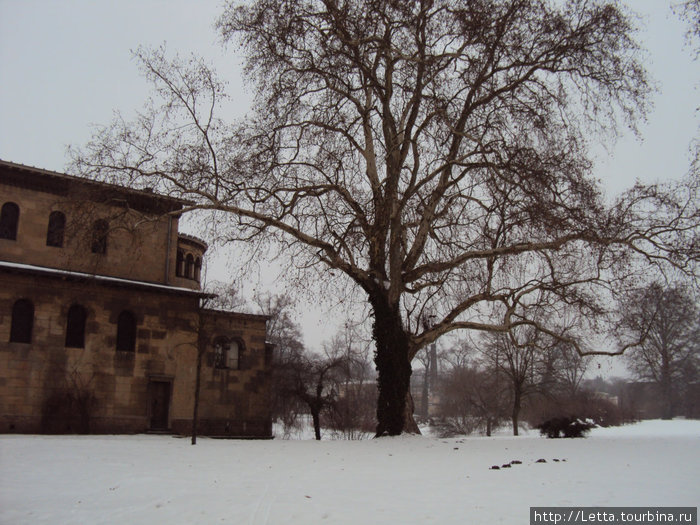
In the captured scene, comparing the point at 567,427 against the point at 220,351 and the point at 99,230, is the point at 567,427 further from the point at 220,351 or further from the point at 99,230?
the point at 99,230

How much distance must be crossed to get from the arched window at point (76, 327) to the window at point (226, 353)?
6695 mm

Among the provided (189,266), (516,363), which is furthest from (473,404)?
(189,266)

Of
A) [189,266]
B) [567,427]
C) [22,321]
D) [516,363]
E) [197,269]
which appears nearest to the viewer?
[567,427]

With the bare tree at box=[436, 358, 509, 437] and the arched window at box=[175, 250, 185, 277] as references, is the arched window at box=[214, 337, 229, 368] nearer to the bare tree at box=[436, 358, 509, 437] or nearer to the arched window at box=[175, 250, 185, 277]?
the arched window at box=[175, 250, 185, 277]

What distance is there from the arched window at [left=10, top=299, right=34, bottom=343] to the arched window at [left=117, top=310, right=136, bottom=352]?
348 cm

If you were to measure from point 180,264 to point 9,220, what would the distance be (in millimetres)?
8959

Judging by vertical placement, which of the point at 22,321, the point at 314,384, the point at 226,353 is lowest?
the point at 314,384

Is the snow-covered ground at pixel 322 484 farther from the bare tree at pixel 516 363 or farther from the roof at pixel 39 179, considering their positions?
the bare tree at pixel 516 363

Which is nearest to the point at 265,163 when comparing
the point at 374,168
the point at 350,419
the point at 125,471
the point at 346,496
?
the point at 374,168

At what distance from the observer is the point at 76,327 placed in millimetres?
24172

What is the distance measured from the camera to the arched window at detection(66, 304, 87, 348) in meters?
23.9

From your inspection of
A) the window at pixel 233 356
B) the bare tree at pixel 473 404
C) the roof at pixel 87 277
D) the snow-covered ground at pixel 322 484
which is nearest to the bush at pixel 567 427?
the snow-covered ground at pixel 322 484

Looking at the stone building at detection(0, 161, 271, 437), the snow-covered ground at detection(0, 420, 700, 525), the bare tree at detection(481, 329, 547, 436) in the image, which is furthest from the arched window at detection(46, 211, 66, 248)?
the bare tree at detection(481, 329, 547, 436)

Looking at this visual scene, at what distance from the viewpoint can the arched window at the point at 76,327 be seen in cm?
2394
